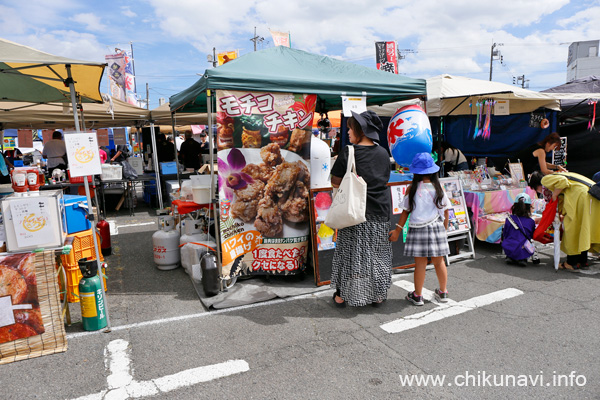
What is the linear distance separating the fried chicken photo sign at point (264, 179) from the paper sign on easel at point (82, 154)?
4.43 ft

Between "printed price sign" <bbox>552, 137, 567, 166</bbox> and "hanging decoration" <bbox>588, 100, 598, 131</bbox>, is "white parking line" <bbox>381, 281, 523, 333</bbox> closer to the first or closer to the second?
"printed price sign" <bbox>552, 137, 567, 166</bbox>

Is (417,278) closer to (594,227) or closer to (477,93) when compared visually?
(594,227)

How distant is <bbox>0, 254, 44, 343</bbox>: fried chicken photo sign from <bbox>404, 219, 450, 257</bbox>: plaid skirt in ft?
11.7

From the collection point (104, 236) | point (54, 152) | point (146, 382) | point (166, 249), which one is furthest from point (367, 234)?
point (54, 152)

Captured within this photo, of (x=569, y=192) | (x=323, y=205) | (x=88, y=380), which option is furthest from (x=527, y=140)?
(x=88, y=380)

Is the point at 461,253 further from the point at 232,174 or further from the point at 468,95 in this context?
the point at 232,174

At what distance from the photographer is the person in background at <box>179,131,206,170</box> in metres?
11.9

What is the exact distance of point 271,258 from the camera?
4898mm

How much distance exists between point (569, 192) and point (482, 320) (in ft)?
8.61

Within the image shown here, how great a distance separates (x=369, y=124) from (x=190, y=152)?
9.06 metres

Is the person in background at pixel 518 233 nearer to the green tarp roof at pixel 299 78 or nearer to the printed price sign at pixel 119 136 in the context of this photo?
→ the green tarp roof at pixel 299 78

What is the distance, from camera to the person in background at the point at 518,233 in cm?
546

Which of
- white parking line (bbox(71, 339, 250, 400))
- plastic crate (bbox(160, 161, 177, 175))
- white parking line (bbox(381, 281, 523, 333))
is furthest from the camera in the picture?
plastic crate (bbox(160, 161, 177, 175))

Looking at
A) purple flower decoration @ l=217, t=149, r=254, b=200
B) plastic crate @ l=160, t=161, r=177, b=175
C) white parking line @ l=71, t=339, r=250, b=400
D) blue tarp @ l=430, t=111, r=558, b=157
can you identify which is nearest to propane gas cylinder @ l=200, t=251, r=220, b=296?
purple flower decoration @ l=217, t=149, r=254, b=200
